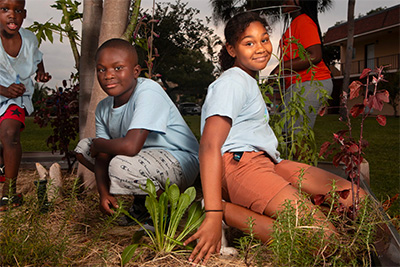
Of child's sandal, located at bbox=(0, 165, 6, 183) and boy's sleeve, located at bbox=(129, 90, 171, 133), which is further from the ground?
boy's sleeve, located at bbox=(129, 90, 171, 133)

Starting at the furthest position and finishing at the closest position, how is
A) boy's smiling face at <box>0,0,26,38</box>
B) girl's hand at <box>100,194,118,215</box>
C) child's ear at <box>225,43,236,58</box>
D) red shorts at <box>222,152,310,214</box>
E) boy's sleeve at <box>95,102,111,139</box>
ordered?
boy's smiling face at <box>0,0,26,38</box>
boy's sleeve at <box>95,102,111,139</box>
girl's hand at <box>100,194,118,215</box>
child's ear at <box>225,43,236,58</box>
red shorts at <box>222,152,310,214</box>

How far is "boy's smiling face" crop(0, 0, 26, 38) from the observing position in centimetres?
277

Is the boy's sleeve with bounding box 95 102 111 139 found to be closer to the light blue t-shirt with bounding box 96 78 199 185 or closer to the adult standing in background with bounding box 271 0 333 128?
the light blue t-shirt with bounding box 96 78 199 185

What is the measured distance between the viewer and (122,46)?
2322mm

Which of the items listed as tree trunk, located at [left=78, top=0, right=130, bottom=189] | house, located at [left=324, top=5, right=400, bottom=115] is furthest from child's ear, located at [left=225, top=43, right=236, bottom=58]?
house, located at [left=324, top=5, right=400, bottom=115]

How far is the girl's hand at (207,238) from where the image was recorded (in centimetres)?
179

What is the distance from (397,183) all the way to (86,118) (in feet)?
11.9

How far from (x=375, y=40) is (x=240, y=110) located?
25.1 m

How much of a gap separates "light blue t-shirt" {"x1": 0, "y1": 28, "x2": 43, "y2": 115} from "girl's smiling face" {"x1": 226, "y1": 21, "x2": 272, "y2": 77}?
1734mm

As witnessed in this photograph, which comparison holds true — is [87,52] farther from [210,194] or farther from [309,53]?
[210,194]

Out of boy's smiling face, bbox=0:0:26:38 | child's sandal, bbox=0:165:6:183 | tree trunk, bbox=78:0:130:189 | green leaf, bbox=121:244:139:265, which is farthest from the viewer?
tree trunk, bbox=78:0:130:189

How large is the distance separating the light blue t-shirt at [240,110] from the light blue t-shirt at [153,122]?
0.38m

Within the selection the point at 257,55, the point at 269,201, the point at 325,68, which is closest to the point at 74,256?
the point at 269,201

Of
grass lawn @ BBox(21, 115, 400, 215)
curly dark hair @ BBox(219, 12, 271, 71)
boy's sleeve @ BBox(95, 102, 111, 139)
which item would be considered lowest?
grass lawn @ BBox(21, 115, 400, 215)
